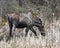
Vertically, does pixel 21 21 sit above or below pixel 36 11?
above

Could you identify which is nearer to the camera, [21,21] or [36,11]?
[21,21]

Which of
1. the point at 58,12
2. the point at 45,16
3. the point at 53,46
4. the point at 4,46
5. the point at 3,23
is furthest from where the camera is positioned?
the point at 58,12

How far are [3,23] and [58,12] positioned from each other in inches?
183

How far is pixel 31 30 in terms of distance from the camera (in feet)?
41.2

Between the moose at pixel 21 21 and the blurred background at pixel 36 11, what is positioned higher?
the moose at pixel 21 21

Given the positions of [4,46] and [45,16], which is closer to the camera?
[4,46]

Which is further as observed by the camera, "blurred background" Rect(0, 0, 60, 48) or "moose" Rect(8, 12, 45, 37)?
"blurred background" Rect(0, 0, 60, 48)

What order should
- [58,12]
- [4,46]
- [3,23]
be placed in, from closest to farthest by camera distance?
[4,46] < [3,23] < [58,12]

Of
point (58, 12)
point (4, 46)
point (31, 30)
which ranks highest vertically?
point (4, 46)

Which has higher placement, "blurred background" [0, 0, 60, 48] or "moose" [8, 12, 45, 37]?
"moose" [8, 12, 45, 37]

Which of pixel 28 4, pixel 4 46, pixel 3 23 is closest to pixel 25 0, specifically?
pixel 28 4

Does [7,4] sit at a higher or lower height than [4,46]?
lower

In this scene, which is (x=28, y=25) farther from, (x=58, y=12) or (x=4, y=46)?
(x=58, y=12)

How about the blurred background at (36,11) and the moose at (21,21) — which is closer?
the moose at (21,21)
